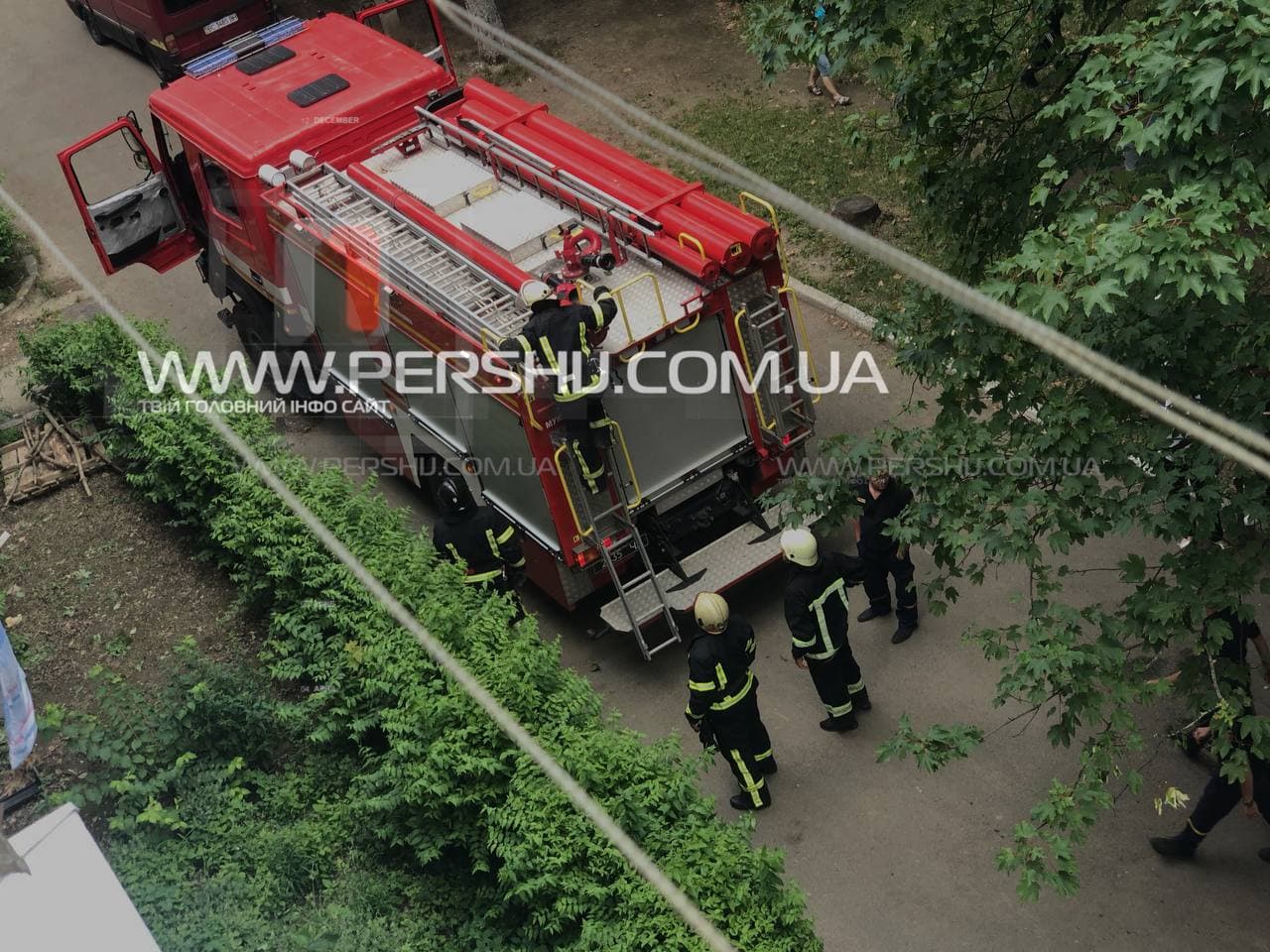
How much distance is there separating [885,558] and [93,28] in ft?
49.3

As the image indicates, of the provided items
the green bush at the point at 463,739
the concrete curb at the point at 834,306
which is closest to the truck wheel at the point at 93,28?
the green bush at the point at 463,739

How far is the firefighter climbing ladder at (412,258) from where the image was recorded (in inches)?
343

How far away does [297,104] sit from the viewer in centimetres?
1078

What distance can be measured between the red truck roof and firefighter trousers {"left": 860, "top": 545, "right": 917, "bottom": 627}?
5.07 m

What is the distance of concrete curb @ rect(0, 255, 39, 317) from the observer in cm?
1437

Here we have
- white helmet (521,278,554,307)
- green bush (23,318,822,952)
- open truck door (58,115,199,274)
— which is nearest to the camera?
green bush (23,318,822,952)

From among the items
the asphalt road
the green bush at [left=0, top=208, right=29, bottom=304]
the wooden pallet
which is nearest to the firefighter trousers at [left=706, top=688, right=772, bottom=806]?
the asphalt road

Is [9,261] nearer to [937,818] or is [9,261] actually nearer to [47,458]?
[47,458]

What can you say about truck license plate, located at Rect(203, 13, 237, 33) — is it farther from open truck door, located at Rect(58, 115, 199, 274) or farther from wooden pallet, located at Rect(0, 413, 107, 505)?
wooden pallet, located at Rect(0, 413, 107, 505)

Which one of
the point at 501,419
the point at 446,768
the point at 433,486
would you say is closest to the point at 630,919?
the point at 446,768

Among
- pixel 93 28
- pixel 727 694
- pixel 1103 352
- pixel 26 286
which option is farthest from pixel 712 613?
pixel 93 28

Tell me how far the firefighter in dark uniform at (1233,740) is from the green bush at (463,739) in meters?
2.00

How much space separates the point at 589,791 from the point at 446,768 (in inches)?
32.2

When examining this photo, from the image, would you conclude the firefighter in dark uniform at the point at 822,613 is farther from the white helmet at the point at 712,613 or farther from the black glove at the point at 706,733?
the black glove at the point at 706,733
